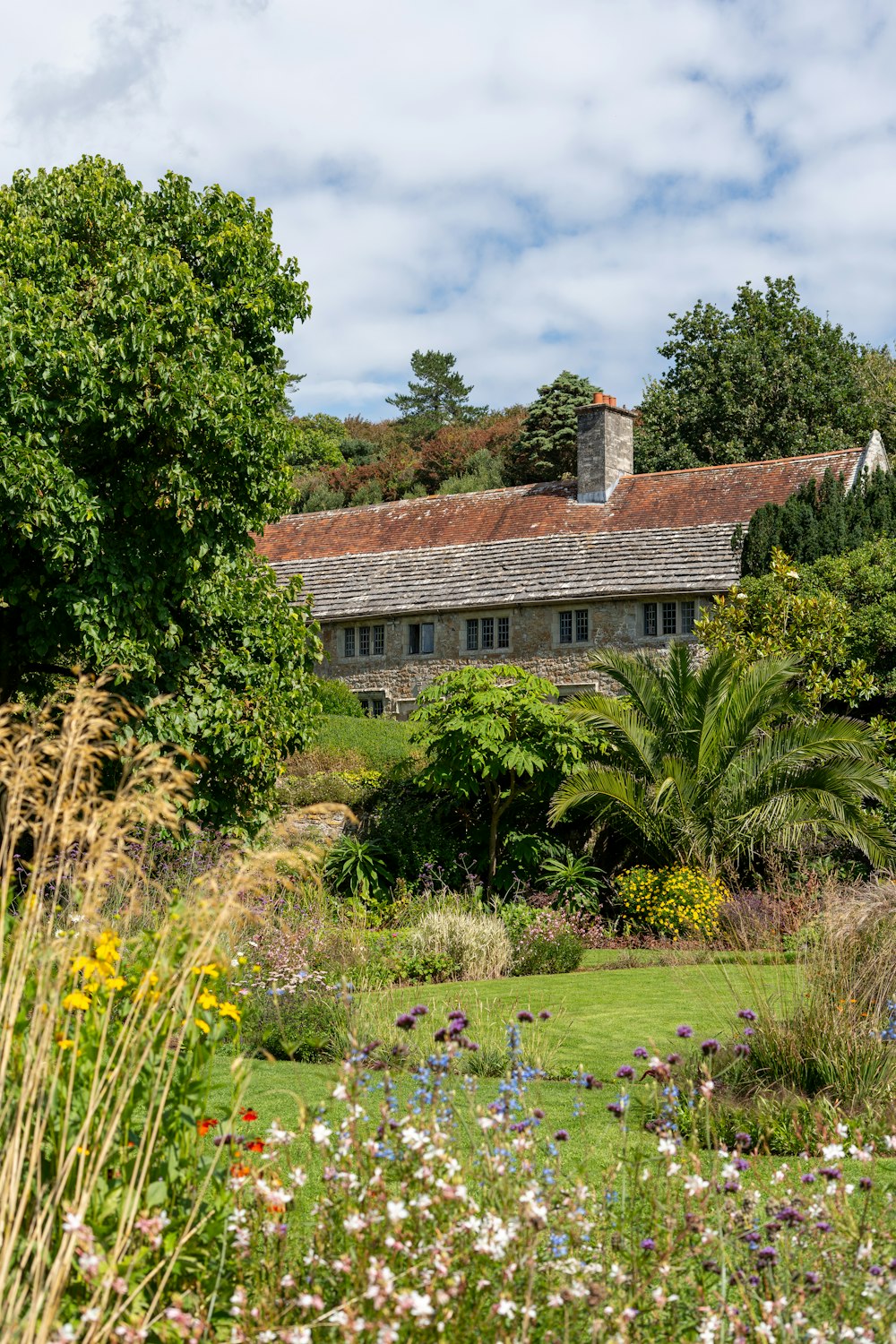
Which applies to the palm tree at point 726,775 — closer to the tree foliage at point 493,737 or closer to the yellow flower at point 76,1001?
the tree foliage at point 493,737

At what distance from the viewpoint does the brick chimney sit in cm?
3316

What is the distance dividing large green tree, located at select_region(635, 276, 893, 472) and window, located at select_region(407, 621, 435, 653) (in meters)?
14.6

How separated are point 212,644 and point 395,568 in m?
18.8

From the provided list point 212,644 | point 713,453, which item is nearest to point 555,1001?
point 212,644

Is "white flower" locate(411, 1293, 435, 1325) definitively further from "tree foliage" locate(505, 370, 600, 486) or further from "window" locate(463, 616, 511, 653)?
"tree foliage" locate(505, 370, 600, 486)

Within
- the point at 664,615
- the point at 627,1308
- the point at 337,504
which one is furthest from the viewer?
the point at 337,504

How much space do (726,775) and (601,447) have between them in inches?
692

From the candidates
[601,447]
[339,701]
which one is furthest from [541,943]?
[601,447]

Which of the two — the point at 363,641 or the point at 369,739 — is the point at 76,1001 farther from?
the point at 363,641

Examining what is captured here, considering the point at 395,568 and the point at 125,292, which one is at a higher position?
the point at 125,292

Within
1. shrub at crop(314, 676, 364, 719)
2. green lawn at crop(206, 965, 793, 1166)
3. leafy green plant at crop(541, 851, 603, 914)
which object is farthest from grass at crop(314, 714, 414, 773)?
green lawn at crop(206, 965, 793, 1166)

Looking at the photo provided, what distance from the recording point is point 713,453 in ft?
143

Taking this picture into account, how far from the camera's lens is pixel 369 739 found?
77.5ft

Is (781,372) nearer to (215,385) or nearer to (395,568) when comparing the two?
(395,568)
